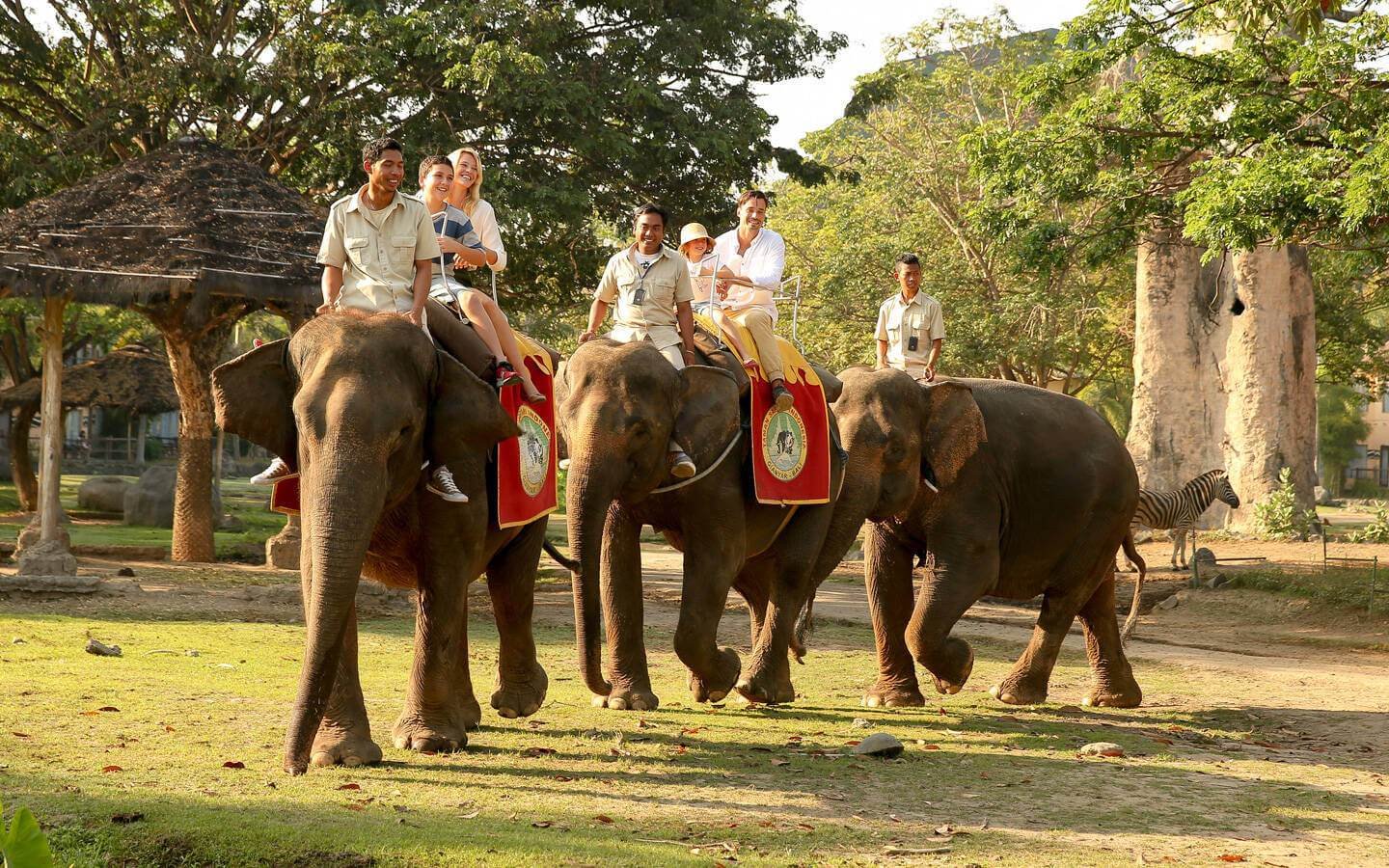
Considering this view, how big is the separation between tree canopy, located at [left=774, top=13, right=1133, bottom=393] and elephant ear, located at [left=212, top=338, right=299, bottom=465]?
25077 millimetres

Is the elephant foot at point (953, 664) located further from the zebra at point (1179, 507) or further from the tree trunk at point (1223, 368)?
the tree trunk at point (1223, 368)

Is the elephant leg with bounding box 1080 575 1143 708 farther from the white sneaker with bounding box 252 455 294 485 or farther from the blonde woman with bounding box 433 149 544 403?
the white sneaker with bounding box 252 455 294 485

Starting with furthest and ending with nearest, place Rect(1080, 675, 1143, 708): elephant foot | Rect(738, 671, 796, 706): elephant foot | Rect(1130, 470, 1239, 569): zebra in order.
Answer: Rect(1130, 470, 1239, 569): zebra, Rect(1080, 675, 1143, 708): elephant foot, Rect(738, 671, 796, 706): elephant foot

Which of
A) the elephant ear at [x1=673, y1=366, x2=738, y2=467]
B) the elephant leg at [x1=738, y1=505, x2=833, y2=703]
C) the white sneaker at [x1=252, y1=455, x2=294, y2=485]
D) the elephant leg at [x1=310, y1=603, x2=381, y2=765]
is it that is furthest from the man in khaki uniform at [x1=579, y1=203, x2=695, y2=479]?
the elephant leg at [x1=310, y1=603, x2=381, y2=765]

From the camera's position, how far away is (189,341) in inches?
795

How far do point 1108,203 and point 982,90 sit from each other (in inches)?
719

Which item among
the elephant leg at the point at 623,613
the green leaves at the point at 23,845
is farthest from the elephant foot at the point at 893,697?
the green leaves at the point at 23,845

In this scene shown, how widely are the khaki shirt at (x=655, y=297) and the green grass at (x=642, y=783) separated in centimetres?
226

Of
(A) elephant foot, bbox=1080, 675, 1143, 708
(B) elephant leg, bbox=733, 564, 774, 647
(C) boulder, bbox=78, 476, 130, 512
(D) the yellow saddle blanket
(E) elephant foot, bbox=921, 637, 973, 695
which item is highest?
(D) the yellow saddle blanket

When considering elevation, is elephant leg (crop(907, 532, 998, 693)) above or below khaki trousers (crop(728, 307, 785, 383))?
below

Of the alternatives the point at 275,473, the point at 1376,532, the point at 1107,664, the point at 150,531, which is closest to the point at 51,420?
the point at 150,531

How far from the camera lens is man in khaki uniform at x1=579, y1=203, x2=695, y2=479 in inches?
355

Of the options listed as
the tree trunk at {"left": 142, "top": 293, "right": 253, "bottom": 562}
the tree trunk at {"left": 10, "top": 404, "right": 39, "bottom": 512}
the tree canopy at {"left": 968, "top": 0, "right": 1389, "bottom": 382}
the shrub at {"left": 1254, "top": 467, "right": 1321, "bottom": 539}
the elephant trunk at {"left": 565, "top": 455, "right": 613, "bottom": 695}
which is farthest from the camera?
the tree trunk at {"left": 10, "top": 404, "right": 39, "bottom": 512}

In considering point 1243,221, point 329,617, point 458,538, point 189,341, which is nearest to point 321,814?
point 329,617
